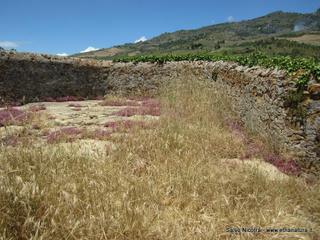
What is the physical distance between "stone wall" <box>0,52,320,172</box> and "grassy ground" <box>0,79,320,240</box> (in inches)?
74.9

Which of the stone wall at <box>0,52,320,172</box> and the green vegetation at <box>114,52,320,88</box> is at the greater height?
the green vegetation at <box>114,52,320,88</box>

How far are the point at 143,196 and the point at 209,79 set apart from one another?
10946 millimetres

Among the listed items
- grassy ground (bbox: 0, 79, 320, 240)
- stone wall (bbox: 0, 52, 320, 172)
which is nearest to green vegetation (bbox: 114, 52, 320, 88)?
stone wall (bbox: 0, 52, 320, 172)

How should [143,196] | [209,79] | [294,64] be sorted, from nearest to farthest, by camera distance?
1. [143,196]
2. [294,64]
3. [209,79]

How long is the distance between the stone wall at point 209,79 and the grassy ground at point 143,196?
190 centimetres

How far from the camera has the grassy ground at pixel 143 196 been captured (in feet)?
14.1

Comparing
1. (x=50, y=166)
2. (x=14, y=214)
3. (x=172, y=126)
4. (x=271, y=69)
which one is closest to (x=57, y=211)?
(x=14, y=214)

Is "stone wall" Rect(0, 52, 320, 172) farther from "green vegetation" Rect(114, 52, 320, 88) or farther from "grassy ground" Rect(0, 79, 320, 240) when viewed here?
"grassy ground" Rect(0, 79, 320, 240)

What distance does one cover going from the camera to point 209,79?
15.7 m

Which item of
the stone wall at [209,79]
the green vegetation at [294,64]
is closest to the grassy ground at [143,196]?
the stone wall at [209,79]

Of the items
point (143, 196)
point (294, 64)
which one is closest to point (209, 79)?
point (294, 64)

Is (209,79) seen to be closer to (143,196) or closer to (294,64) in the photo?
(294,64)

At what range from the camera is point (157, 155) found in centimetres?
700

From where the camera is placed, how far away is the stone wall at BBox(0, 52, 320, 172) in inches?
347
